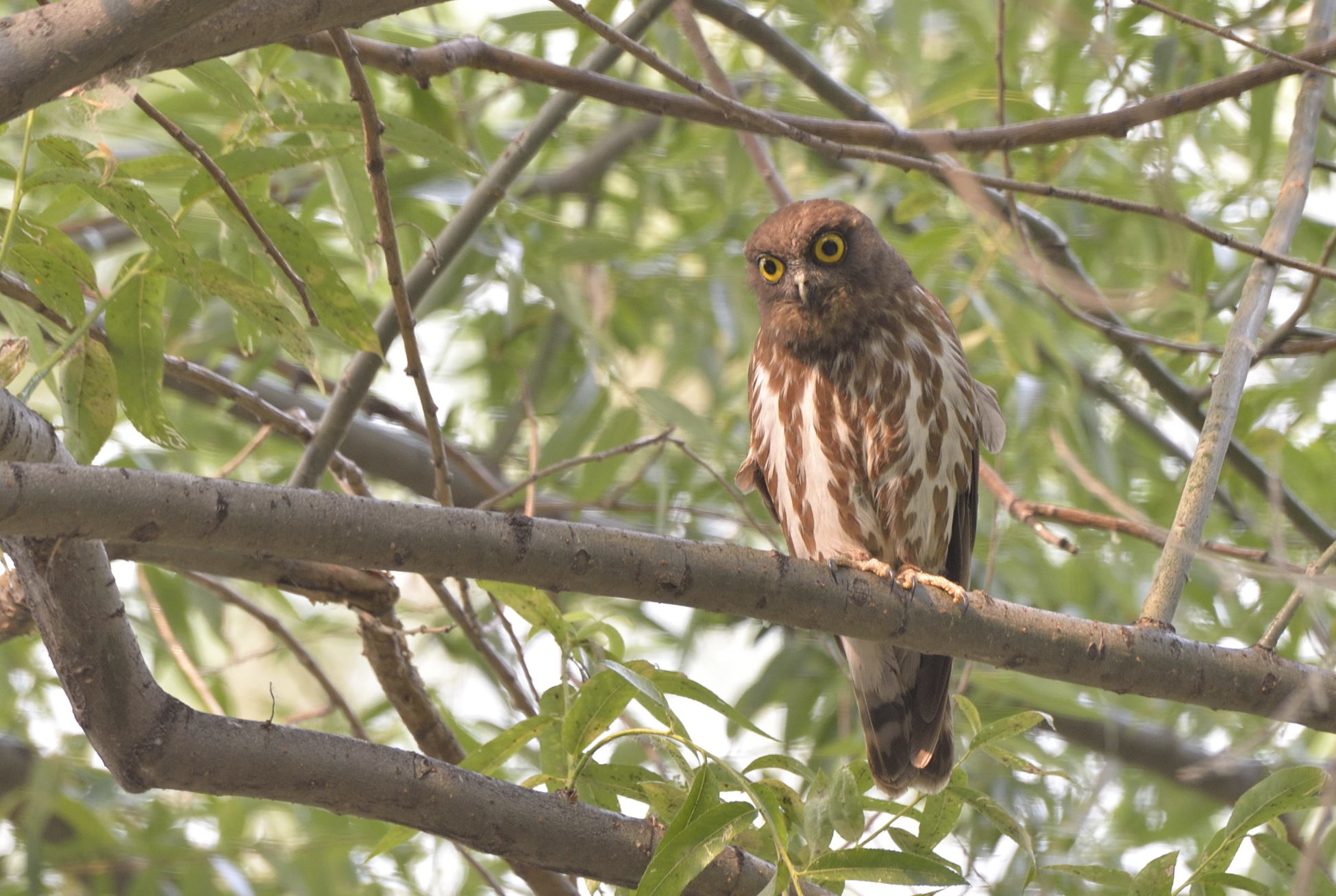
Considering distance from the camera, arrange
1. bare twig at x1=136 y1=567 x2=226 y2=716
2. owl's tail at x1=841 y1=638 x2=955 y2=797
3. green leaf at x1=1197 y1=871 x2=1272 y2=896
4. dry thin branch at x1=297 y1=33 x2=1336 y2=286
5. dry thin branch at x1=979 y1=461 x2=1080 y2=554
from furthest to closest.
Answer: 1. owl's tail at x1=841 y1=638 x2=955 y2=797
2. bare twig at x1=136 y1=567 x2=226 y2=716
3. dry thin branch at x1=979 y1=461 x2=1080 y2=554
4. dry thin branch at x1=297 y1=33 x2=1336 y2=286
5. green leaf at x1=1197 y1=871 x2=1272 y2=896

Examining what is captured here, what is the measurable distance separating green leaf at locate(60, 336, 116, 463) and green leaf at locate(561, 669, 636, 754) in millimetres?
906

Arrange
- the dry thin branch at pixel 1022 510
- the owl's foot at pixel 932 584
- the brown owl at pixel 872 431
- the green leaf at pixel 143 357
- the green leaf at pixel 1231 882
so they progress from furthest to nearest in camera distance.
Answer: the brown owl at pixel 872 431 → the dry thin branch at pixel 1022 510 → the owl's foot at pixel 932 584 → the green leaf at pixel 143 357 → the green leaf at pixel 1231 882

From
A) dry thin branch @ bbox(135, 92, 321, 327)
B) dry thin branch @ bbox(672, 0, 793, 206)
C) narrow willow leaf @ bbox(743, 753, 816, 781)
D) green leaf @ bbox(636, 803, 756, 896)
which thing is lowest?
green leaf @ bbox(636, 803, 756, 896)

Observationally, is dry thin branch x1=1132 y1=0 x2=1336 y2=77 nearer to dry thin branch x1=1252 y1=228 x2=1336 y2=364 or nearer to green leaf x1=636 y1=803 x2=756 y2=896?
dry thin branch x1=1252 y1=228 x2=1336 y2=364

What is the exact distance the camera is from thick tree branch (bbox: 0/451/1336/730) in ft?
5.39

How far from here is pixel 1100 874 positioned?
7.62ft

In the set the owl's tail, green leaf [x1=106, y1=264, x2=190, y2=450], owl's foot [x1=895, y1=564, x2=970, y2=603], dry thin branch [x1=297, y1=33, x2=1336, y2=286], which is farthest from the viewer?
the owl's tail

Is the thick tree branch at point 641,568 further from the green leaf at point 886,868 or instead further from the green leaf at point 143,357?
the green leaf at point 143,357

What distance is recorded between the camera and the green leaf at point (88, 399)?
6.96 feet

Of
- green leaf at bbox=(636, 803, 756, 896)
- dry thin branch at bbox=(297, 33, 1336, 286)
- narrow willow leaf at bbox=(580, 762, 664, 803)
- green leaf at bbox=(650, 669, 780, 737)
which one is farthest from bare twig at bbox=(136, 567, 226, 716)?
dry thin branch at bbox=(297, 33, 1336, 286)

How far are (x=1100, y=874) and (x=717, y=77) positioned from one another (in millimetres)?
2227

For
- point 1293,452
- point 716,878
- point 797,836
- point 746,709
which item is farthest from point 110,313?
point 1293,452

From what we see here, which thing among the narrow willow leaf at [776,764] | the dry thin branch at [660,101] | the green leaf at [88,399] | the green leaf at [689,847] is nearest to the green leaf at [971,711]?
the narrow willow leaf at [776,764]

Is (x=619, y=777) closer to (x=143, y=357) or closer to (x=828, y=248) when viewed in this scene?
(x=143, y=357)
